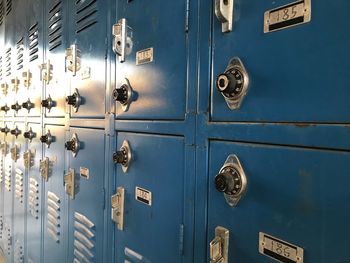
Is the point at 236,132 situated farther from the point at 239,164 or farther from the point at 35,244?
the point at 35,244

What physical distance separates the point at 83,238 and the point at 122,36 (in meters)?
1.19

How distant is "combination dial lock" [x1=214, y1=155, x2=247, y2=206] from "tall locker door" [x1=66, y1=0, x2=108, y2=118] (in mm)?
936

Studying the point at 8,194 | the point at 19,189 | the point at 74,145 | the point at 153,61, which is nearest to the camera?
the point at 153,61

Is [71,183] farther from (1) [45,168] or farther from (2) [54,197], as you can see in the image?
(1) [45,168]

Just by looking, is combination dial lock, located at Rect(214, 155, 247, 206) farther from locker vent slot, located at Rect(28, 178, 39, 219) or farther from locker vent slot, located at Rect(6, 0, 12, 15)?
locker vent slot, located at Rect(6, 0, 12, 15)

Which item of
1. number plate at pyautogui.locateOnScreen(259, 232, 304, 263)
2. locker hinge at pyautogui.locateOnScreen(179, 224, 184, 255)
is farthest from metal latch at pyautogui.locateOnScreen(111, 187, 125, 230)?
number plate at pyautogui.locateOnScreen(259, 232, 304, 263)

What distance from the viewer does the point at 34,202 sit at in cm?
265

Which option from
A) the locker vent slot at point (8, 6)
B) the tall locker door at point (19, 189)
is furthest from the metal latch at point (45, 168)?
the locker vent slot at point (8, 6)

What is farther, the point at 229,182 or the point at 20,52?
the point at 20,52

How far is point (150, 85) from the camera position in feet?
4.10

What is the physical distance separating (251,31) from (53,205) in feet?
6.45

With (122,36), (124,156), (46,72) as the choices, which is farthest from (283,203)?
(46,72)

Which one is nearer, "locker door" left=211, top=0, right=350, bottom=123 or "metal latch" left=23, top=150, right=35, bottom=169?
"locker door" left=211, top=0, right=350, bottom=123

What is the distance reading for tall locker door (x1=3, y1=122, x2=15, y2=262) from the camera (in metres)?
3.41
